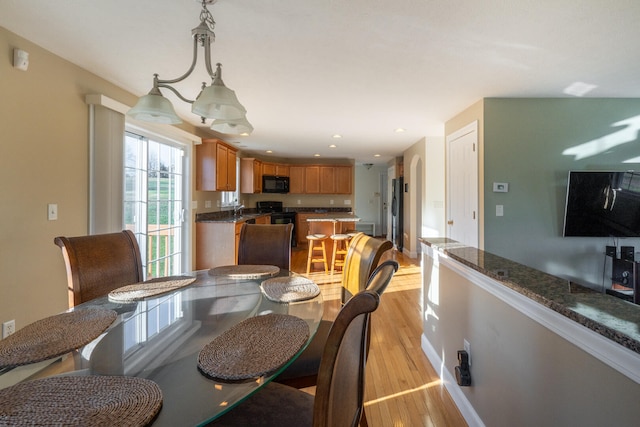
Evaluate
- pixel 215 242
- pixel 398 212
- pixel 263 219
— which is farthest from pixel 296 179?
pixel 215 242

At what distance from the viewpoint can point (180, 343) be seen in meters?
0.99

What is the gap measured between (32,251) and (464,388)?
9.42ft

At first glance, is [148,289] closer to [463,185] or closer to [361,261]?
[361,261]

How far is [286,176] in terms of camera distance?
7297mm

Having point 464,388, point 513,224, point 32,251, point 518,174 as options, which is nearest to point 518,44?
point 518,174

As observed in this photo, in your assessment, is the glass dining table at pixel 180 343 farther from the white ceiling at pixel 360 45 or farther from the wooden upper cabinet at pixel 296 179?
the wooden upper cabinet at pixel 296 179

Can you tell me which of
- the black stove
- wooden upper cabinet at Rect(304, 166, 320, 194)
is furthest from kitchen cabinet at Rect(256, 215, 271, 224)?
wooden upper cabinet at Rect(304, 166, 320, 194)

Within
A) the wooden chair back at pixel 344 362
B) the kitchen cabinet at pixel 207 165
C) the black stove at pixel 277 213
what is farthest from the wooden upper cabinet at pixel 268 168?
the wooden chair back at pixel 344 362

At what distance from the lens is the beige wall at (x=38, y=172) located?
183cm

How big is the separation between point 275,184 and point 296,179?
2.20 feet

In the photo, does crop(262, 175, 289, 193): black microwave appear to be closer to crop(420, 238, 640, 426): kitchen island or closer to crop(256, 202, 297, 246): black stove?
crop(256, 202, 297, 246): black stove

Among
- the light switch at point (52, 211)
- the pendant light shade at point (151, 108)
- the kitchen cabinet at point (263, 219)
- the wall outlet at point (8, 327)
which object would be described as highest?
the pendant light shade at point (151, 108)

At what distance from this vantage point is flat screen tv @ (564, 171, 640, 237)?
2855mm

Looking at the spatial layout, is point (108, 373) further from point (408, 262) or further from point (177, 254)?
point (408, 262)
